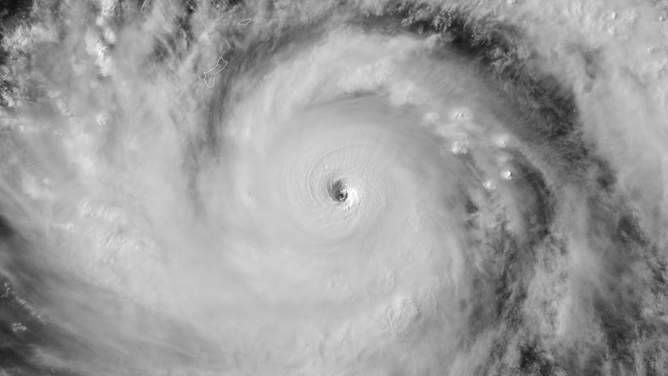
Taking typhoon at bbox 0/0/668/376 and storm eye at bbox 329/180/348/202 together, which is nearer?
typhoon at bbox 0/0/668/376

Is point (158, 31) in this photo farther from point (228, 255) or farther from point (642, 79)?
point (642, 79)

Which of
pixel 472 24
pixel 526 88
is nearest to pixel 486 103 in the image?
pixel 526 88

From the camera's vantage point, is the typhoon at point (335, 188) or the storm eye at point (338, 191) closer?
the typhoon at point (335, 188)

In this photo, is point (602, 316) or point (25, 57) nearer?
point (602, 316)
